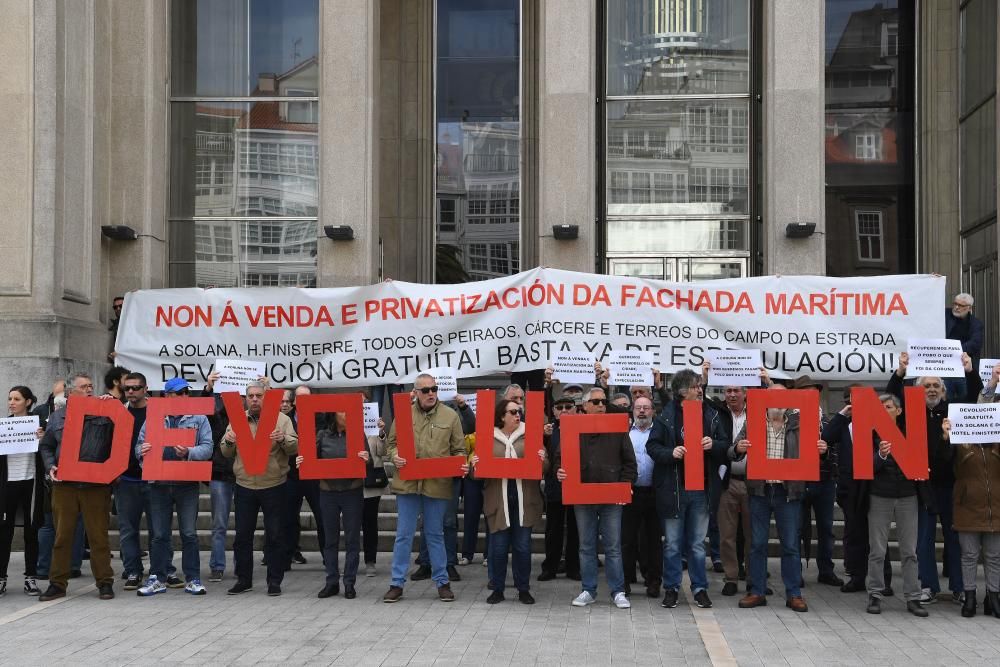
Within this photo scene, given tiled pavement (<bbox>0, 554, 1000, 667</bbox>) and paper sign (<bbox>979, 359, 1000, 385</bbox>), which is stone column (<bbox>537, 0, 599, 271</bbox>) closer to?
paper sign (<bbox>979, 359, 1000, 385</bbox>)

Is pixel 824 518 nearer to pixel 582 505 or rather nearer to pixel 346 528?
pixel 582 505

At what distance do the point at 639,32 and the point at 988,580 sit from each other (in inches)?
478

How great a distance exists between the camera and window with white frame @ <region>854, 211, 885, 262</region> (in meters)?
21.1

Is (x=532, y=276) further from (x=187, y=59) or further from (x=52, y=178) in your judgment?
(x=187, y=59)

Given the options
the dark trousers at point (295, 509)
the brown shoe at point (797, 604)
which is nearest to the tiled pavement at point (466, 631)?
the brown shoe at point (797, 604)

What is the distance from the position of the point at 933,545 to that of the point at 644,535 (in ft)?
8.84

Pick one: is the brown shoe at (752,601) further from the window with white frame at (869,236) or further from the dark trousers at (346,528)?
the window with white frame at (869,236)

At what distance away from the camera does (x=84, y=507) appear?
1183 cm

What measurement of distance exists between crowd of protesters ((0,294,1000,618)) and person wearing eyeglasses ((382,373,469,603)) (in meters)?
0.02

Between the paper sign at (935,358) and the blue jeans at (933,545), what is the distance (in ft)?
3.96

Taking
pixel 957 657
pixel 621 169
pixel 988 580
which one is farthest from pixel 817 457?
pixel 621 169

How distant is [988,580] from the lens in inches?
430

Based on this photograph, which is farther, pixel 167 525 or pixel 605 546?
pixel 167 525

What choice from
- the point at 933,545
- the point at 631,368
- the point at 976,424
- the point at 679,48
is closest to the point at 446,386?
the point at 631,368
